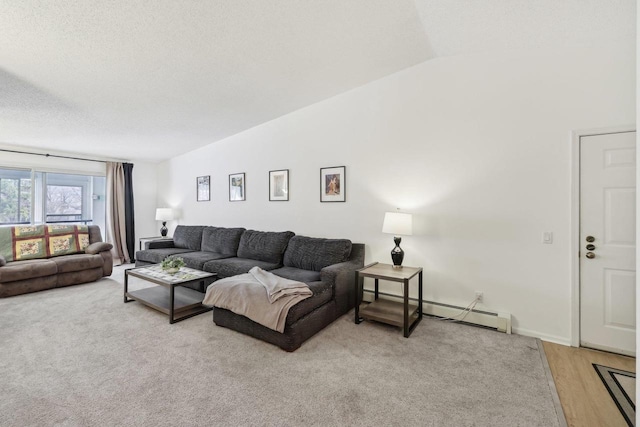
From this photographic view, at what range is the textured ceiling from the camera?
2.12 meters

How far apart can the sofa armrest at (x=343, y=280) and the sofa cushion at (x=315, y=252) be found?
0.16m

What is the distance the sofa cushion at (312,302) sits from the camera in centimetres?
239

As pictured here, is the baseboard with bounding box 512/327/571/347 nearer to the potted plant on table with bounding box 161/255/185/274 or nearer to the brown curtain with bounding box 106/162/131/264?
the potted plant on table with bounding box 161/255/185/274

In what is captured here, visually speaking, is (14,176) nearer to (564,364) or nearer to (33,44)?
(33,44)

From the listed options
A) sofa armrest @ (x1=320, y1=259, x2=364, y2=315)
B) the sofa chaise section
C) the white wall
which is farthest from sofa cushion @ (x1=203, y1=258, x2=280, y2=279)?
sofa armrest @ (x1=320, y1=259, x2=364, y2=315)

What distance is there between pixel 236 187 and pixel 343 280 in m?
2.81

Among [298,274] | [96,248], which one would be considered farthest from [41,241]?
[298,274]

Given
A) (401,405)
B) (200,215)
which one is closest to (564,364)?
(401,405)

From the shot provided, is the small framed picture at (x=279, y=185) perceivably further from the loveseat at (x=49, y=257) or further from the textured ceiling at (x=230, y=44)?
the loveseat at (x=49, y=257)

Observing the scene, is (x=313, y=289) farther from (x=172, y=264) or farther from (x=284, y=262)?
(x=172, y=264)

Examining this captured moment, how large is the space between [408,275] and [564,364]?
51.7 inches

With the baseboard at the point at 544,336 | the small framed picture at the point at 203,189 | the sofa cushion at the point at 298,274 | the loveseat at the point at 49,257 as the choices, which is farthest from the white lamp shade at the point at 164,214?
the baseboard at the point at 544,336

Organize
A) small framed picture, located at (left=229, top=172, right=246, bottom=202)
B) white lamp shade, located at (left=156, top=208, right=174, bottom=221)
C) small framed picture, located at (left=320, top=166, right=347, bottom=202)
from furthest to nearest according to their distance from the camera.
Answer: white lamp shade, located at (left=156, top=208, right=174, bottom=221) → small framed picture, located at (left=229, top=172, right=246, bottom=202) → small framed picture, located at (left=320, top=166, right=347, bottom=202)

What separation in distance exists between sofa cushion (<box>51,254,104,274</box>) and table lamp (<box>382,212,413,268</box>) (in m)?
4.46
